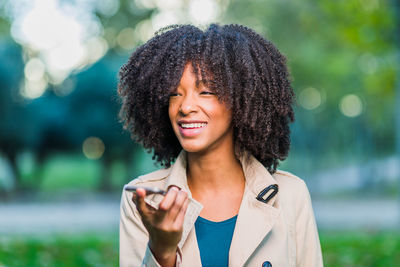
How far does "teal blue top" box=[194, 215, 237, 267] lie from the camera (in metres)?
2.40

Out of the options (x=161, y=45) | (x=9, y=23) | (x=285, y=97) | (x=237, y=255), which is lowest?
(x=237, y=255)

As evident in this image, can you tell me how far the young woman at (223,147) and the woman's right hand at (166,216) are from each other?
0.34 metres

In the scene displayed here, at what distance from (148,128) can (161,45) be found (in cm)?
47

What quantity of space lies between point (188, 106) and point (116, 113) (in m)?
9.76

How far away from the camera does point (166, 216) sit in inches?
75.0

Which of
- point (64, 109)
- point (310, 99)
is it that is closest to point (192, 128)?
point (64, 109)

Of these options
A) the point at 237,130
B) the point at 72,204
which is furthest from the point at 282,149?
the point at 72,204

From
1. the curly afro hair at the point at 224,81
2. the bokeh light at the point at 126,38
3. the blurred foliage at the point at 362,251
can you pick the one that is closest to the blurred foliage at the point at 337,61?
the blurred foliage at the point at 362,251

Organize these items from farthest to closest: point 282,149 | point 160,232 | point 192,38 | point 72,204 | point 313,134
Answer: point 313,134, point 72,204, point 282,149, point 192,38, point 160,232

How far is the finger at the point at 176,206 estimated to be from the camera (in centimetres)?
189

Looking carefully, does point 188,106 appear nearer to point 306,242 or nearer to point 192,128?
point 192,128

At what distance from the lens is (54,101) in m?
17.9

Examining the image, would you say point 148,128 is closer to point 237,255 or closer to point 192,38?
point 192,38

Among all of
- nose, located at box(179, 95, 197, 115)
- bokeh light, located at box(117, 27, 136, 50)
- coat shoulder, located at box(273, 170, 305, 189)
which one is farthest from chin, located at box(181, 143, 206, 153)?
bokeh light, located at box(117, 27, 136, 50)
